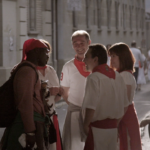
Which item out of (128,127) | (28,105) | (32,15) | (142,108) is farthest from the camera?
(32,15)

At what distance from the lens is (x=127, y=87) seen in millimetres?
5914

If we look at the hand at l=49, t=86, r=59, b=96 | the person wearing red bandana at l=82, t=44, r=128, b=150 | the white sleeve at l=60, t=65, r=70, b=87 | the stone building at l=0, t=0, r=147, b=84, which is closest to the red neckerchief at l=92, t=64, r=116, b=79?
the person wearing red bandana at l=82, t=44, r=128, b=150

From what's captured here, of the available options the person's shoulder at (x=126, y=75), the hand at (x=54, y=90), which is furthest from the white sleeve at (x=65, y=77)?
the person's shoulder at (x=126, y=75)

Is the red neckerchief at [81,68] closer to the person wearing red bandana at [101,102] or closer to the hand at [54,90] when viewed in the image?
the hand at [54,90]

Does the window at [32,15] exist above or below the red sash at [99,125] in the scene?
above

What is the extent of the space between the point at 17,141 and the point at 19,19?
46.6ft

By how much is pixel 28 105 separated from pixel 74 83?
1718mm

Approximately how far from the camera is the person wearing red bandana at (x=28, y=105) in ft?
15.4

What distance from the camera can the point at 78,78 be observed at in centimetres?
636

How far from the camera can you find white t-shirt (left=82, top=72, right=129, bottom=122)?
5047 mm

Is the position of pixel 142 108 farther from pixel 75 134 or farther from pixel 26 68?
pixel 26 68

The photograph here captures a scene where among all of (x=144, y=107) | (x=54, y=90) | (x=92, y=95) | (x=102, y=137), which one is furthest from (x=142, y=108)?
(x=92, y=95)

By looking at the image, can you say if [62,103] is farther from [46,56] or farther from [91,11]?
[91,11]

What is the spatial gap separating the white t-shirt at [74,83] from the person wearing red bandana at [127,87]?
530 mm
